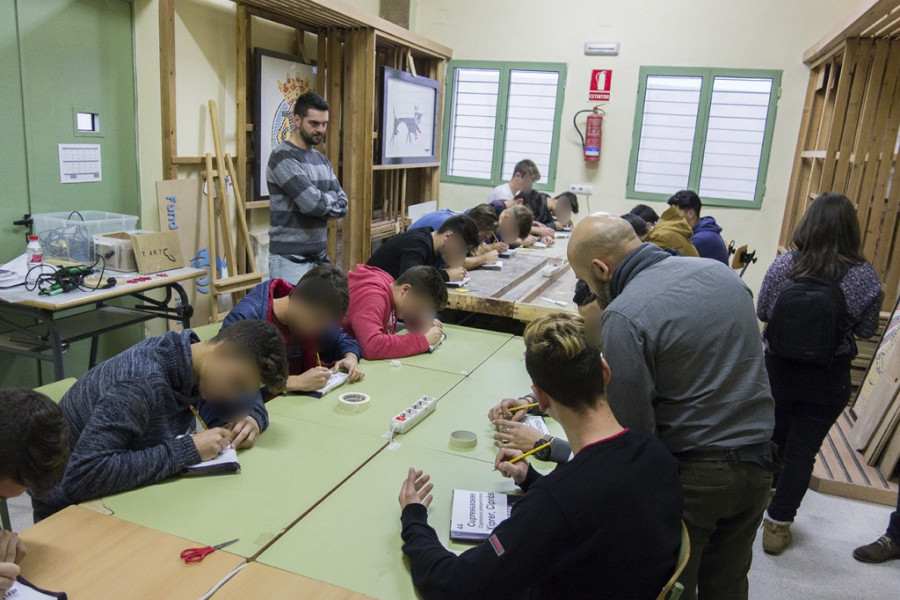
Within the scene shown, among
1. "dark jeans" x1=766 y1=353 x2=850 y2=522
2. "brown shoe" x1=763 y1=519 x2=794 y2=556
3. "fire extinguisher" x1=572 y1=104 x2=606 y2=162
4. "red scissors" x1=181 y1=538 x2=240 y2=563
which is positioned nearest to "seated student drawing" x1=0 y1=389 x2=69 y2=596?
"red scissors" x1=181 y1=538 x2=240 y2=563

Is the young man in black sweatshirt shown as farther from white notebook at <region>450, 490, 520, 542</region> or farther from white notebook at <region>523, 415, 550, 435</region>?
white notebook at <region>523, 415, 550, 435</region>

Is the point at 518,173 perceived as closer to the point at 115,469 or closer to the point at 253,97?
the point at 253,97

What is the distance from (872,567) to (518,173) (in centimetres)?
450

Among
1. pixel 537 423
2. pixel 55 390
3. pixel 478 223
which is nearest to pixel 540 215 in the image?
pixel 478 223

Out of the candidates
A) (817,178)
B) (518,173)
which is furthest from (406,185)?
(817,178)

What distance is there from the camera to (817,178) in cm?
579

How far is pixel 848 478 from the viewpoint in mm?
3453

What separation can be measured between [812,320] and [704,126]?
4589 millimetres

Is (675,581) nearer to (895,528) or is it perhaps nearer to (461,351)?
(461,351)

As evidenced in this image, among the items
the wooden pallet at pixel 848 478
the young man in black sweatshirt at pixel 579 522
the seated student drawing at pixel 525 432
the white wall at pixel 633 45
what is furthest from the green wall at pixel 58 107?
the wooden pallet at pixel 848 478

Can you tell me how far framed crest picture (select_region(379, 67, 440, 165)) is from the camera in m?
6.04

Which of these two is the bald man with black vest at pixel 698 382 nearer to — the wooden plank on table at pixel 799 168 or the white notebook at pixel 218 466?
the white notebook at pixel 218 466

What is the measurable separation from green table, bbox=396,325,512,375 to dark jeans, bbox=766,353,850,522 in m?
1.24

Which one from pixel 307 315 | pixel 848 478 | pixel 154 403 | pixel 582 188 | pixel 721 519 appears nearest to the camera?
pixel 154 403
